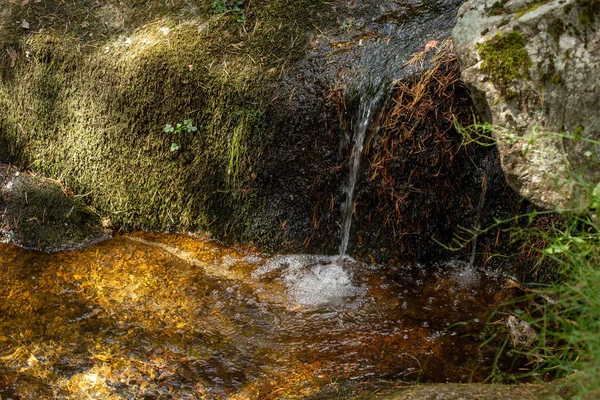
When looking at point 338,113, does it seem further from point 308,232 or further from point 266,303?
point 266,303

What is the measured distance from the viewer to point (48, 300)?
154 inches

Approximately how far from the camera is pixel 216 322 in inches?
145

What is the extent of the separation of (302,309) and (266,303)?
273 millimetres

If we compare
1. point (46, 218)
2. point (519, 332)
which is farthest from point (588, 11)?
point (46, 218)

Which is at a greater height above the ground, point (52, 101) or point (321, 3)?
point (321, 3)

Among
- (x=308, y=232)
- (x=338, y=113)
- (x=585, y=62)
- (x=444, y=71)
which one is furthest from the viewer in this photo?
(x=308, y=232)

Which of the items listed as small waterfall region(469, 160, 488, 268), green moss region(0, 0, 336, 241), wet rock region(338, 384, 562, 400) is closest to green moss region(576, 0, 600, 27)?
small waterfall region(469, 160, 488, 268)

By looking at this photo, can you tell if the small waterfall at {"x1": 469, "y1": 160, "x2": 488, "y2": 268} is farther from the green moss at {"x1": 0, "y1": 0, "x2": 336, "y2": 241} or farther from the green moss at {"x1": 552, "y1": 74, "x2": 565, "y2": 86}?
the green moss at {"x1": 0, "y1": 0, "x2": 336, "y2": 241}

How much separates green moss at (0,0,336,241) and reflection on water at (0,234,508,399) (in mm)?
489

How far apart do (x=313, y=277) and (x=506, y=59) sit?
205 cm

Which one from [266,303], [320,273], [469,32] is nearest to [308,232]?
[320,273]

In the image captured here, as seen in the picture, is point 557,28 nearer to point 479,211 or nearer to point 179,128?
point 479,211

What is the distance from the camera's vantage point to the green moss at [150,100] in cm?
439

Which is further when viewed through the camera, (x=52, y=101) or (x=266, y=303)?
(x=52, y=101)
